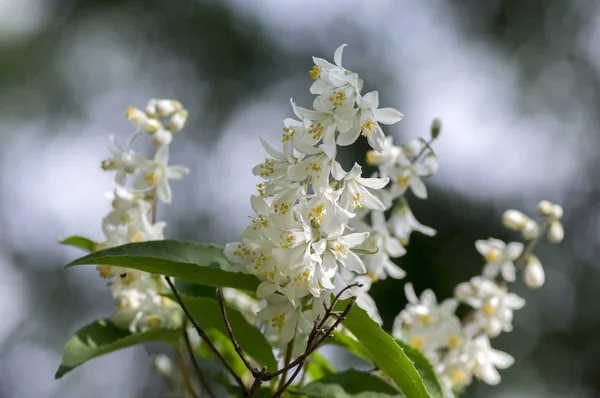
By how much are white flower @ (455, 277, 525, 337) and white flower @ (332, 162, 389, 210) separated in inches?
23.0

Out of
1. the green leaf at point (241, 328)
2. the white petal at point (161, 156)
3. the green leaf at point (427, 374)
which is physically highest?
the white petal at point (161, 156)

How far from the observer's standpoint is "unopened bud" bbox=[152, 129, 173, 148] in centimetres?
144

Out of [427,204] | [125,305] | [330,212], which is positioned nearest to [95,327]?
[125,305]

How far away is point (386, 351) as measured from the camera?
1.02 metres

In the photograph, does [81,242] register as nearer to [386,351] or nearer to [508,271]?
[386,351]

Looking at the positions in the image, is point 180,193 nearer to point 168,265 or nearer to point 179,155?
point 179,155

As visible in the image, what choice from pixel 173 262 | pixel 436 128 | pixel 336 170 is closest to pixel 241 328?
pixel 173 262

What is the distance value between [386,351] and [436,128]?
540 mm

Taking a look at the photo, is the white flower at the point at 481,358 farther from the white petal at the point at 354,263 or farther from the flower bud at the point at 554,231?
the white petal at the point at 354,263

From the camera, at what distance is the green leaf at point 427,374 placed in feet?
3.43

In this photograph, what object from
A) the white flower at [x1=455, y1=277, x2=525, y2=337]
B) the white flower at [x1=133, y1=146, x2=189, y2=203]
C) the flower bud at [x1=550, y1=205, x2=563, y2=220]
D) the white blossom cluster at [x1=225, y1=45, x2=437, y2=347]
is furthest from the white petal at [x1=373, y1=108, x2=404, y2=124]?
the flower bud at [x1=550, y1=205, x2=563, y2=220]

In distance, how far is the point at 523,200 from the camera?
7.07 m

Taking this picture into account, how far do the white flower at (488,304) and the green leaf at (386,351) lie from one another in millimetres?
549

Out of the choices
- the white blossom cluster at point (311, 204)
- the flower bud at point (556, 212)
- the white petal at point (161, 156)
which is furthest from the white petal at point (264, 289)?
the flower bud at point (556, 212)
